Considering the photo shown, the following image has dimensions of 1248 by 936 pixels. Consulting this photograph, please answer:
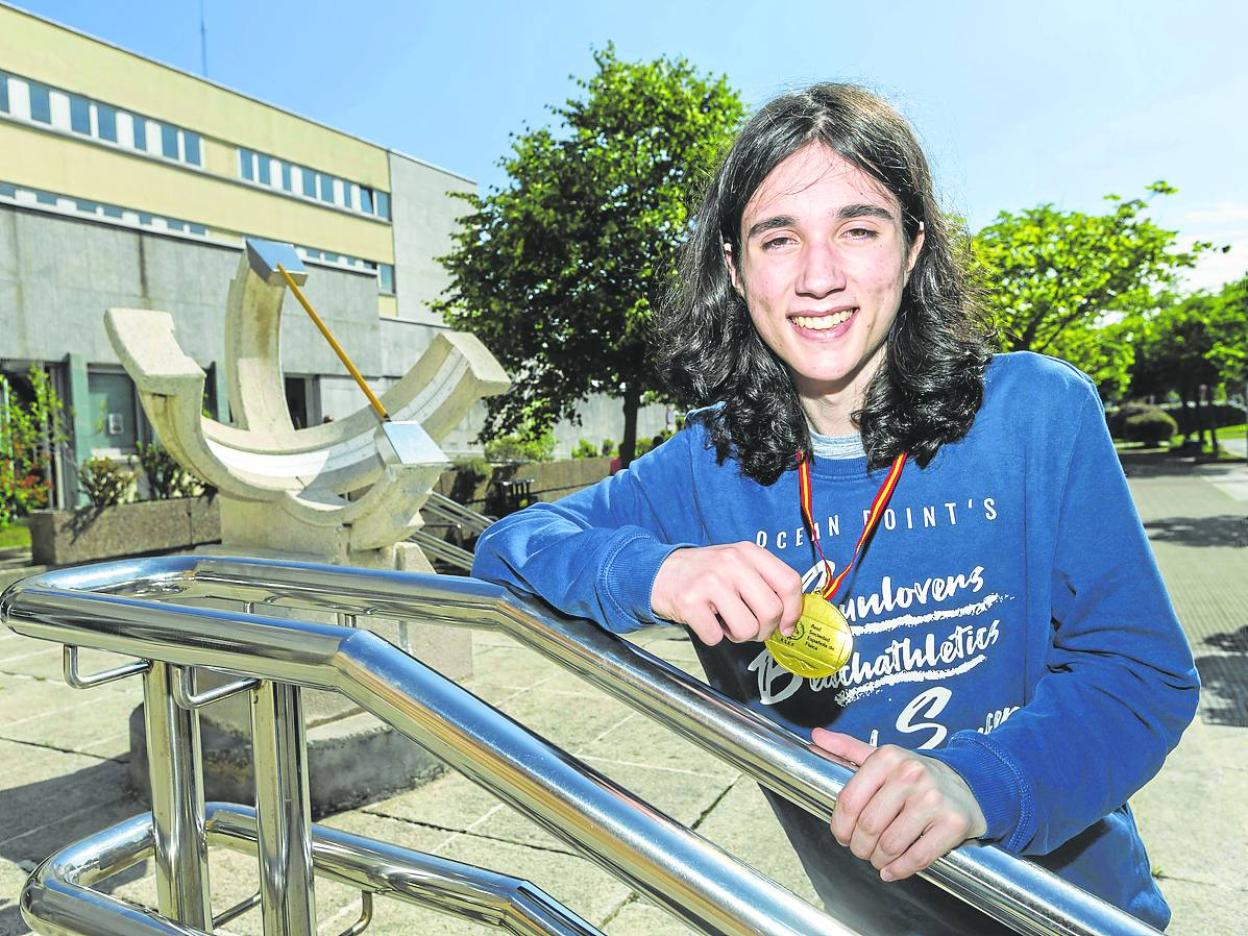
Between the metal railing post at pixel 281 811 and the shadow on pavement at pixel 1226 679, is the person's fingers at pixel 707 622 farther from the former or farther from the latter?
the shadow on pavement at pixel 1226 679

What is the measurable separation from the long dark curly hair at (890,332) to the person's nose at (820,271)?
14 centimetres

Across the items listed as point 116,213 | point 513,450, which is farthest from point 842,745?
point 116,213

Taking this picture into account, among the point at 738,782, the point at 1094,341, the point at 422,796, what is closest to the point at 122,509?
the point at 422,796

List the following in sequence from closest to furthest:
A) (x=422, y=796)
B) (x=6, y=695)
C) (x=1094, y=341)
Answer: (x=422, y=796), (x=6, y=695), (x=1094, y=341)

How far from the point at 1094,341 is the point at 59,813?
2604 centimetres

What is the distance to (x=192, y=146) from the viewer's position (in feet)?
101

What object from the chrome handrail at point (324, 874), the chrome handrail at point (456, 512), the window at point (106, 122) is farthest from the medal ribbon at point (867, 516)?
the window at point (106, 122)

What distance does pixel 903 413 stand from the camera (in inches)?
59.7

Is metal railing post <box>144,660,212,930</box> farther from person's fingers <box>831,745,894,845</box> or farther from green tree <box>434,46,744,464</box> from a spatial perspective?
green tree <box>434,46,744,464</box>

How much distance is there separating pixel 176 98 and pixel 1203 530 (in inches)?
1157

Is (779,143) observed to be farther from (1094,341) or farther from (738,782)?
(1094,341)

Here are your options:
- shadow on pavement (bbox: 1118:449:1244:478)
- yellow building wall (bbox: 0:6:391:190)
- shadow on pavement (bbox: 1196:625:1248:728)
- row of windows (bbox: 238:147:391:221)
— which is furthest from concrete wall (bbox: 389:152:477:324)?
shadow on pavement (bbox: 1196:625:1248:728)

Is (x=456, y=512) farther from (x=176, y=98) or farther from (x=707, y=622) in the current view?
(x=176, y=98)

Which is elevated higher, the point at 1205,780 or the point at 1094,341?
the point at 1094,341
